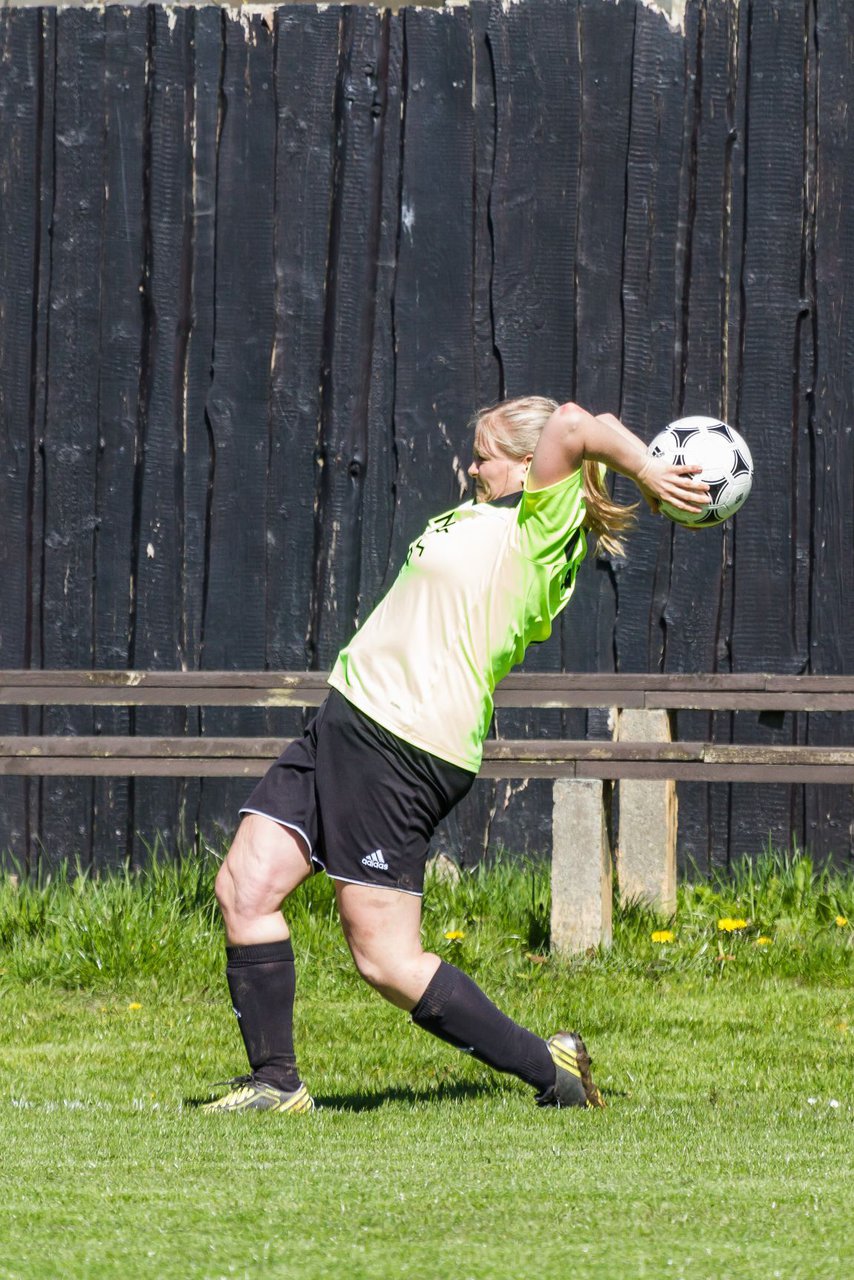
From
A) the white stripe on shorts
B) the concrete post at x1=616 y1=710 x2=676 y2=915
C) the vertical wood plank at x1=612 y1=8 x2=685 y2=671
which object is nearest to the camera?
the white stripe on shorts

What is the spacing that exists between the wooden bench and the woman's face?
5.78 feet

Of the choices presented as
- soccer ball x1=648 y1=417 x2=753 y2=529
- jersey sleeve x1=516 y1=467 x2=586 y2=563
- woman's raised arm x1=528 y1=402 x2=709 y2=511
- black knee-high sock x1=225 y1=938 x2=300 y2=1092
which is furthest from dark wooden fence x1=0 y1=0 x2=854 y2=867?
woman's raised arm x1=528 y1=402 x2=709 y2=511

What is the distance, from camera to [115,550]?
7273 millimetres

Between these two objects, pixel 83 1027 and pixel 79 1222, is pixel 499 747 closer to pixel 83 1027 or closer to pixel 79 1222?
pixel 83 1027

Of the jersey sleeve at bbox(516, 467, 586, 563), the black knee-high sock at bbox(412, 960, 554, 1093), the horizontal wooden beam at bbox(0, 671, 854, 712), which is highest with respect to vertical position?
the jersey sleeve at bbox(516, 467, 586, 563)

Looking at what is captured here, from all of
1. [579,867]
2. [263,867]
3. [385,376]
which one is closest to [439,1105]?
[263,867]

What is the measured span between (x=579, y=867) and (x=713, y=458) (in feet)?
6.55

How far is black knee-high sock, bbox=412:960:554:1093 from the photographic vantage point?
439 cm

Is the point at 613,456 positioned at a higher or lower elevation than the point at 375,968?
higher

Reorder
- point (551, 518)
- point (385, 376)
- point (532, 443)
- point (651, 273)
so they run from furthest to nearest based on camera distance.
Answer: point (385, 376)
point (651, 273)
point (532, 443)
point (551, 518)

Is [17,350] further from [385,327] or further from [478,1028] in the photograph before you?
[478,1028]

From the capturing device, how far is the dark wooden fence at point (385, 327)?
274 inches

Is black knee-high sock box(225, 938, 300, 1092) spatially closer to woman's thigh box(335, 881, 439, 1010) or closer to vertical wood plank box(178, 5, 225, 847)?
woman's thigh box(335, 881, 439, 1010)

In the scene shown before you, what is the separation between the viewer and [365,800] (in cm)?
435
